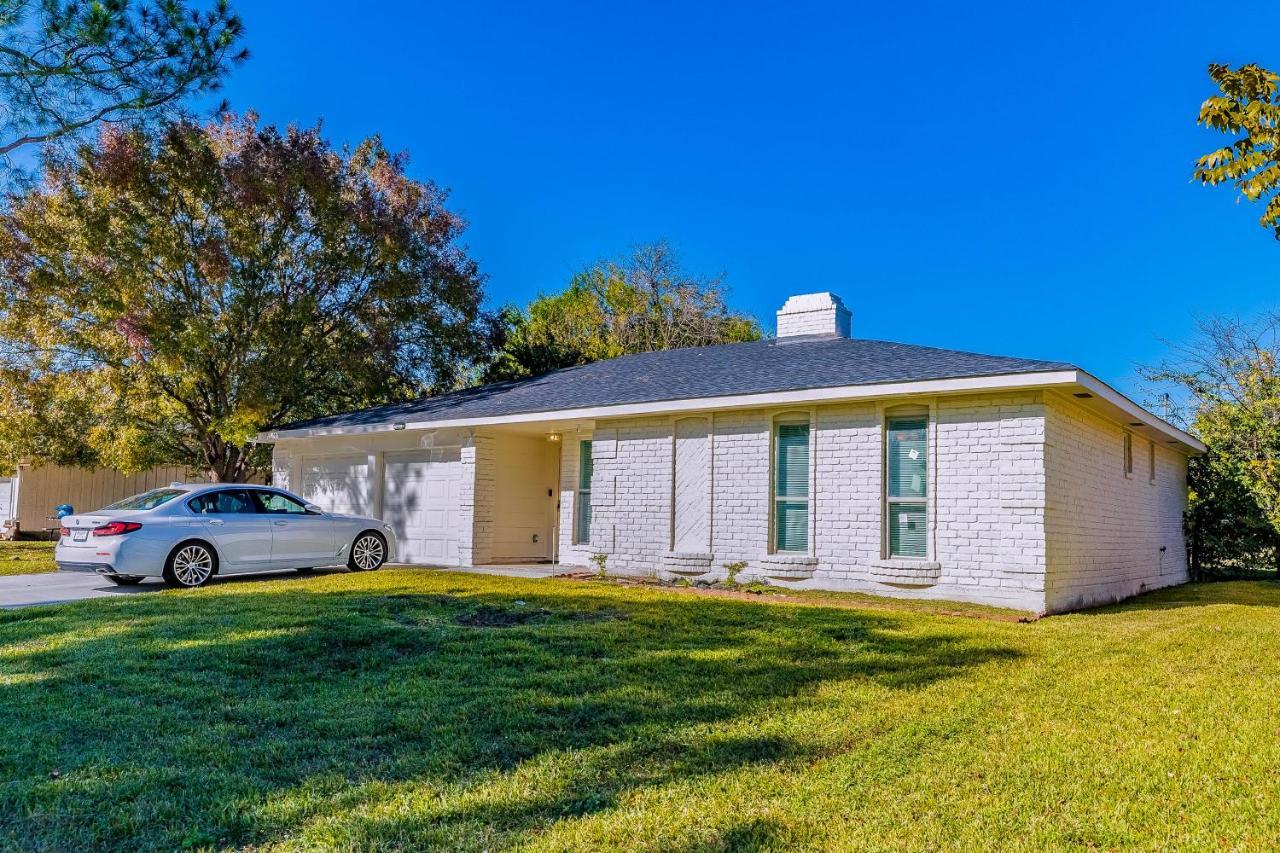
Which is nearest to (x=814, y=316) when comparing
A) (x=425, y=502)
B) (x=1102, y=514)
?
(x=1102, y=514)

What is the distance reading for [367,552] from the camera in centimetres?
1306

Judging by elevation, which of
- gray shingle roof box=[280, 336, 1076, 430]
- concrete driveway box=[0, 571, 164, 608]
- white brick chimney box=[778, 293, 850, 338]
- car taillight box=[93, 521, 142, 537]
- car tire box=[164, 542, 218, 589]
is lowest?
concrete driveway box=[0, 571, 164, 608]

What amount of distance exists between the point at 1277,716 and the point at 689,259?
101 ft

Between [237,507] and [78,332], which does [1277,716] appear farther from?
[78,332]

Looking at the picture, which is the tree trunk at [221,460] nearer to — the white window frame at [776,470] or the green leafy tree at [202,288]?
the green leafy tree at [202,288]

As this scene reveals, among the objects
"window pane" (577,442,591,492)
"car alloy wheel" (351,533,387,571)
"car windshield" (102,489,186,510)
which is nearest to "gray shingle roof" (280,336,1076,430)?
"window pane" (577,442,591,492)

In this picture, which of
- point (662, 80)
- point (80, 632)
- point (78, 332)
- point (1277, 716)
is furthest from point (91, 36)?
point (662, 80)

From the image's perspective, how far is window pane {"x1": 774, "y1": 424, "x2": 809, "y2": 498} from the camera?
37.4ft

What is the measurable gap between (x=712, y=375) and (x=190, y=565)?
8049 mm

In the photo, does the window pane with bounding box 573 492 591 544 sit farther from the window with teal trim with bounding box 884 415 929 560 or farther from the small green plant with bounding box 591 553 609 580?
the window with teal trim with bounding box 884 415 929 560

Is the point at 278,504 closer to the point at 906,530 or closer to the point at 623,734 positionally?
the point at 906,530

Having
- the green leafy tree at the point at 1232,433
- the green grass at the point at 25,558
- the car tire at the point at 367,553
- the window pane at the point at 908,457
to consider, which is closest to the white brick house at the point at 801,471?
the window pane at the point at 908,457

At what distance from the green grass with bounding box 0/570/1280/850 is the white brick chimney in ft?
29.1

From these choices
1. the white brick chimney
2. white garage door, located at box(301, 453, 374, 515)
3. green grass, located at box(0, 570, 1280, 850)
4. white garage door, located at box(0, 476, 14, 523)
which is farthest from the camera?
white garage door, located at box(0, 476, 14, 523)
